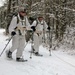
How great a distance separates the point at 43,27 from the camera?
41.2 ft

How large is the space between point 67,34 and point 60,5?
2.41m

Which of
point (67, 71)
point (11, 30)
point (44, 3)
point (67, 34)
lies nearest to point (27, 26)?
point (11, 30)

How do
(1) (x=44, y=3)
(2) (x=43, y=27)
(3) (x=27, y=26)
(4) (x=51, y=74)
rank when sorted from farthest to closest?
1. (1) (x=44, y=3)
2. (2) (x=43, y=27)
3. (3) (x=27, y=26)
4. (4) (x=51, y=74)

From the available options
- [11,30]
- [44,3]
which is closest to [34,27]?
[11,30]

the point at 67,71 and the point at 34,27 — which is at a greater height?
the point at 34,27

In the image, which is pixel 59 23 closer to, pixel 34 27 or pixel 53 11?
pixel 53 11

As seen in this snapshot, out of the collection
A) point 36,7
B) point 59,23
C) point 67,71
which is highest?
point 36,7

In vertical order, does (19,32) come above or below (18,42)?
above

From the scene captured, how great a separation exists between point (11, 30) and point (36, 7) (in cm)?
1325

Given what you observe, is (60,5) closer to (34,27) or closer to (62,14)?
(62,14)

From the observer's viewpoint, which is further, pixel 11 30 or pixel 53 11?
pixel 53 11

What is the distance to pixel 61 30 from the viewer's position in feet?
67.1

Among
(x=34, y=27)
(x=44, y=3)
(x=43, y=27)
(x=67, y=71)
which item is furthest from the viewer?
(x=44, y=3)

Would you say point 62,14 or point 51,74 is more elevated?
point 62,14
